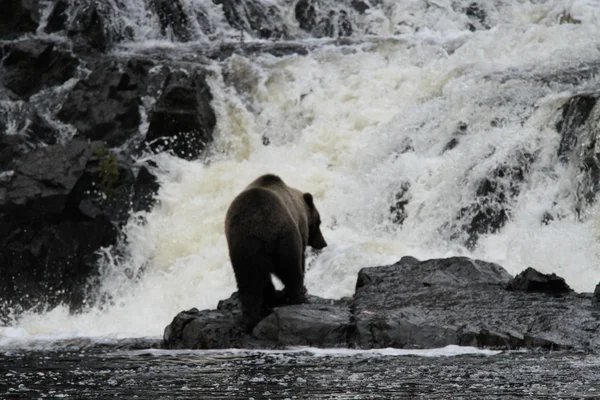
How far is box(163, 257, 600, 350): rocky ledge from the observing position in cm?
850

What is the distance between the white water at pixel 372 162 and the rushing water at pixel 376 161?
35mm

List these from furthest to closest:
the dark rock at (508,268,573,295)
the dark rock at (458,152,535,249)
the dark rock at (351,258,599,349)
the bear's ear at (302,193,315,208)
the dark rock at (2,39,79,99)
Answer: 1. the dark rock at (2,39,79,99)
2. the dark rock at (458,152,535,249)
3. the bear's ear at (302,193,315,208)
4. the dark rock at (508,268,573,295)
5. the dark rock at (351,258,599,349)

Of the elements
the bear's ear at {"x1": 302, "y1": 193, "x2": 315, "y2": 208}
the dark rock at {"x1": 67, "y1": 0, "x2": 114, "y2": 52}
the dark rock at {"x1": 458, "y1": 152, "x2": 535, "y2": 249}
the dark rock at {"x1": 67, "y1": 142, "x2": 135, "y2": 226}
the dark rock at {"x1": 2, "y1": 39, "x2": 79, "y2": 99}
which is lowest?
the bear's ear at {"x1": 302, "y1": 193, "x2": 315, "y2": 208}

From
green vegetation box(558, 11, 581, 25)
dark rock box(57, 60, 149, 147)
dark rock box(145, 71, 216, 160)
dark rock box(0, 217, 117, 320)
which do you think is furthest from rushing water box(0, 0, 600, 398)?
dark rock box(57, 60, 149, 147)

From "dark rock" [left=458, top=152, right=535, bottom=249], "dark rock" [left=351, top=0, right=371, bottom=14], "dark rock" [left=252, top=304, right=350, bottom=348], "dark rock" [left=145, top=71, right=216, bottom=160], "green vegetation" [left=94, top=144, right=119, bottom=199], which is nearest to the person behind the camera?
"dark rock" [left=252, top=304, right=350, bottom=348]

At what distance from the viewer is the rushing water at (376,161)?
1414 centimetres

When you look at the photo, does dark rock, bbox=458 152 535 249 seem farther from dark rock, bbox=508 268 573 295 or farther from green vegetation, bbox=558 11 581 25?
green vegetation, bbox=558 11 581 25

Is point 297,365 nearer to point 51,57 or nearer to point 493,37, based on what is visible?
point 493,37

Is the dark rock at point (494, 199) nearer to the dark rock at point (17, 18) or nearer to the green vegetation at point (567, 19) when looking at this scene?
the green vegetation at point (567, 19)

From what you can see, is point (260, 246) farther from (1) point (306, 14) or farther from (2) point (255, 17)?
(2) point (255, 17)

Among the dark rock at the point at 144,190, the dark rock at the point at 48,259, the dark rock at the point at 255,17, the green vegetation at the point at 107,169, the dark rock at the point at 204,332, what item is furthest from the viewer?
the dark rock at the point at 255,17

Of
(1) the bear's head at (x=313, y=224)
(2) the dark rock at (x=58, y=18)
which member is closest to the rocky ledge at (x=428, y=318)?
(1) the bear's head at (x=313, y=224)

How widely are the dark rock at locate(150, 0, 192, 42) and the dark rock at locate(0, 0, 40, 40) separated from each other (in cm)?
333

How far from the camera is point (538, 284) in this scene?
33.8 feet
